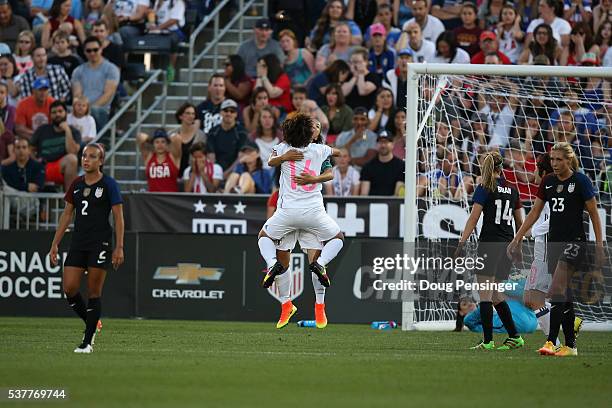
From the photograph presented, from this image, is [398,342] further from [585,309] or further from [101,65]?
[101,65]

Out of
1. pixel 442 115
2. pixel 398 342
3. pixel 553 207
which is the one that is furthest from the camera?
pixel 442 115

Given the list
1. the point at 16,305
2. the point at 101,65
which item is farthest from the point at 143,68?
the point at 16,305

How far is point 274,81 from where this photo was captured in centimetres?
2266

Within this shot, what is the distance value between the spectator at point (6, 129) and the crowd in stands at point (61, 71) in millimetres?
18

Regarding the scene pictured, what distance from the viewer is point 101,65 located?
2344 centimetres

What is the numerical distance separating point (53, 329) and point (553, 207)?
7.06m

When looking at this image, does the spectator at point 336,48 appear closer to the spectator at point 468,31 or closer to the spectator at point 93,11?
the spectator at point 468,31

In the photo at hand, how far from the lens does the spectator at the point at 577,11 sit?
73.0 ft

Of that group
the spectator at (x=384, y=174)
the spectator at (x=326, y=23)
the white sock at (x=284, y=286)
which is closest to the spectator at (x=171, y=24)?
the spectator at (x=326, y=23)

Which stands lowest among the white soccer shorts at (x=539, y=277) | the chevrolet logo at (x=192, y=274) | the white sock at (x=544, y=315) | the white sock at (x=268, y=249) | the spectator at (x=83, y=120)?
the white sock at (x=544, y=315)

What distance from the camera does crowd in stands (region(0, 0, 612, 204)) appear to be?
1892cm

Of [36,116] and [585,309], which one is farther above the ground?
[36,116]

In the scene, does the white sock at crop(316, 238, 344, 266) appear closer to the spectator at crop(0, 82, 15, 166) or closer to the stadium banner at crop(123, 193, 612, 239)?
the stadium banner at crop(123, 193, 612, 239)

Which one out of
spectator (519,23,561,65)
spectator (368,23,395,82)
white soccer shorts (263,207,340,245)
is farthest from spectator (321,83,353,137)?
white soccer shorts (263,207,340,245)
